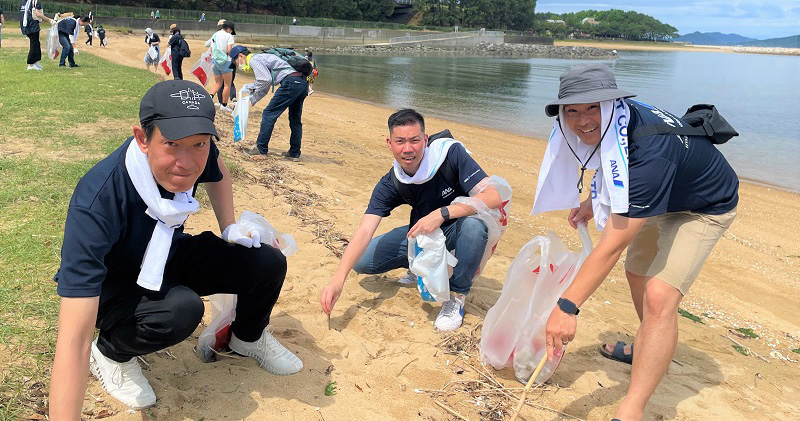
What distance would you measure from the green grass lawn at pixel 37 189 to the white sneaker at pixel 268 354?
78cm

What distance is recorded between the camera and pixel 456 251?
3344mm

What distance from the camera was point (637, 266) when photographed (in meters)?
2.95

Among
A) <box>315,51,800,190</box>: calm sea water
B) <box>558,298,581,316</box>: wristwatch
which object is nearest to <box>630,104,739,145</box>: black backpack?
<box>558,298,581,316</box>: wristwatch

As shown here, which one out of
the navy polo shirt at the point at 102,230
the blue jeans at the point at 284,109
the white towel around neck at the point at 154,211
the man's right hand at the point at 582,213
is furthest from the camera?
the blue jeans at the point at 284,109

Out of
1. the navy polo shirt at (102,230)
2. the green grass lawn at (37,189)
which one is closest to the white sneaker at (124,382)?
the green grass lawn at (37,189)

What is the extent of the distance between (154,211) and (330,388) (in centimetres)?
115

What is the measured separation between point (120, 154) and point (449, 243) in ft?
6.26

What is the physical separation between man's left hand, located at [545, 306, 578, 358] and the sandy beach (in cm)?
48

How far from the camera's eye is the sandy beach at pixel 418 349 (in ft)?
8.34

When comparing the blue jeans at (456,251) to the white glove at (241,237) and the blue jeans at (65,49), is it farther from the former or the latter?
the blue jeans at (65,49)

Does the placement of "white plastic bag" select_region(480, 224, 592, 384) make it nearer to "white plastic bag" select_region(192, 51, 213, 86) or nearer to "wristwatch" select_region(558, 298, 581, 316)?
"wristwatch" select_region(558, 298, 581, 316)

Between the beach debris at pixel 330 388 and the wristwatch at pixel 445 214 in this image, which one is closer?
the beach debris at pixel 330 388

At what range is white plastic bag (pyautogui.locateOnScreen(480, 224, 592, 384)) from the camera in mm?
2842

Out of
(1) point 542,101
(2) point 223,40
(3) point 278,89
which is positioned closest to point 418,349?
(3) point 278,89
